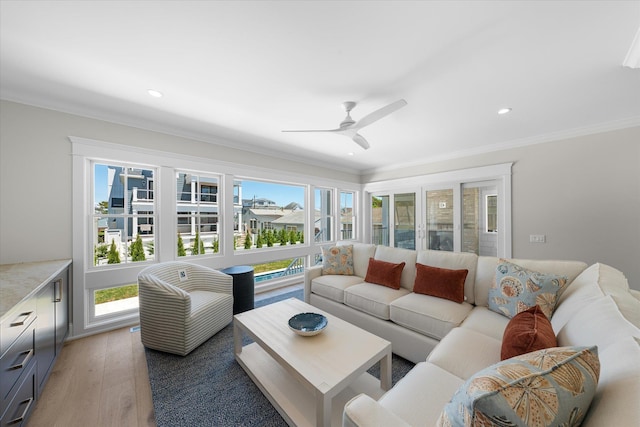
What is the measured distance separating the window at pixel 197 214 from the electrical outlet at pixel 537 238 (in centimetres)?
475

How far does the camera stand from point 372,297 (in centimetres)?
237

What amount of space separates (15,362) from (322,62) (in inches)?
106

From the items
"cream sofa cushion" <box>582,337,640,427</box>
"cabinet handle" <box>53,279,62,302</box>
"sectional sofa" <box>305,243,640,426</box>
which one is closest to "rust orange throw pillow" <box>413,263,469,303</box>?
"sectional sofa" <box>305,243,640,426</box>

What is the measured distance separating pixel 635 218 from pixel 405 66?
3.45 m

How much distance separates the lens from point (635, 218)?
275 cm

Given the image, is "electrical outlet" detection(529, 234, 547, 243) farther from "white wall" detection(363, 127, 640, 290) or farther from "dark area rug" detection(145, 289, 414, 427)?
"dark area rug" detection(145, 289, 414, 427)

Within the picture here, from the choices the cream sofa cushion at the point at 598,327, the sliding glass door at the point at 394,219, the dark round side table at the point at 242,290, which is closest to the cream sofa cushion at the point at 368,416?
the cream sofa cushion at the point at 598,327

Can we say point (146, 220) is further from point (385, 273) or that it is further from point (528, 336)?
point (528, 336)

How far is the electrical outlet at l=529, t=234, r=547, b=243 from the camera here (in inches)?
132

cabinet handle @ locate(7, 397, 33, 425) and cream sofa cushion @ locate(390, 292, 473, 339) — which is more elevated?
cream sofa cushion @ locate(390, 292, 473, 339)

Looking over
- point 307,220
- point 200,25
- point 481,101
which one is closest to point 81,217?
point 200,25

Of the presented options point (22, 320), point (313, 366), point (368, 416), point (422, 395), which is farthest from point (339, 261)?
point (22, 320)

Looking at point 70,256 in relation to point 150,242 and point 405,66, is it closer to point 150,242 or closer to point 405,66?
point 150,242

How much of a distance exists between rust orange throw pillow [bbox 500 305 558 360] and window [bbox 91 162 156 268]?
368 centimetres
